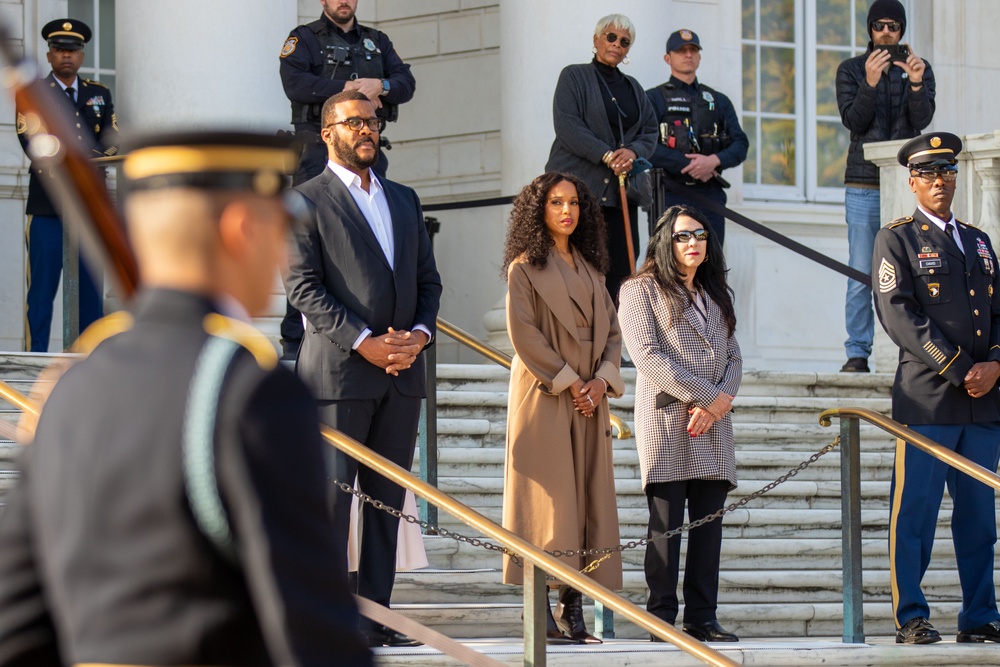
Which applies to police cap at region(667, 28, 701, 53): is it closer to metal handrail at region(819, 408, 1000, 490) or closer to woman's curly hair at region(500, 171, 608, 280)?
woman's curly hair at region(500, 171, 608, 280)

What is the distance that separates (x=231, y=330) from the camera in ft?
6.79

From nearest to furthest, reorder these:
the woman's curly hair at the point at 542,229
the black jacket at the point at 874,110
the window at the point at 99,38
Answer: the woman's curly hair at the point at 542,229, the black jacket at the point at 874,110, the window at the point at 99,38

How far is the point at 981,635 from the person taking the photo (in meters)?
6.80

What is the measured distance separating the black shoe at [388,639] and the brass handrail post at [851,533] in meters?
1.75

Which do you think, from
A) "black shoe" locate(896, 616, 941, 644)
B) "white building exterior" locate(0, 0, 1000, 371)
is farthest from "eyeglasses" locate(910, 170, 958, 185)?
"white building exterior" locate(0, 0, 1000, 371)

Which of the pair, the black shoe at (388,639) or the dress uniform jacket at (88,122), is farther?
the dress uniform jacket at (88,122)

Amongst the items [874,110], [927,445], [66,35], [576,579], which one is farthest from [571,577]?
[874,110]

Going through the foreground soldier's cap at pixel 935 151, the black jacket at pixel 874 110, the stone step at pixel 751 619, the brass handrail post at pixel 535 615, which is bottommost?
the stone step at pixel 751 619

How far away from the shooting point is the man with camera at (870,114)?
32.4ft

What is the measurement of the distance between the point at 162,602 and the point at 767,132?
11.3 metres

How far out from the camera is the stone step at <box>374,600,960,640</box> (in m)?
6.61

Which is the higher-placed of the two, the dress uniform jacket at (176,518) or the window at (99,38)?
the window at (99,38)

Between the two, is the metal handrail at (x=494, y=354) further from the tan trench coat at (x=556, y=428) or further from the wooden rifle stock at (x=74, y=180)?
the wooden rifle stock at (x=74, y=180)

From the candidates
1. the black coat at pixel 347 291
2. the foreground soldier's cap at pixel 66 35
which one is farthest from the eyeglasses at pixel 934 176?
the foreground soldier's cap at pixel 66 35
